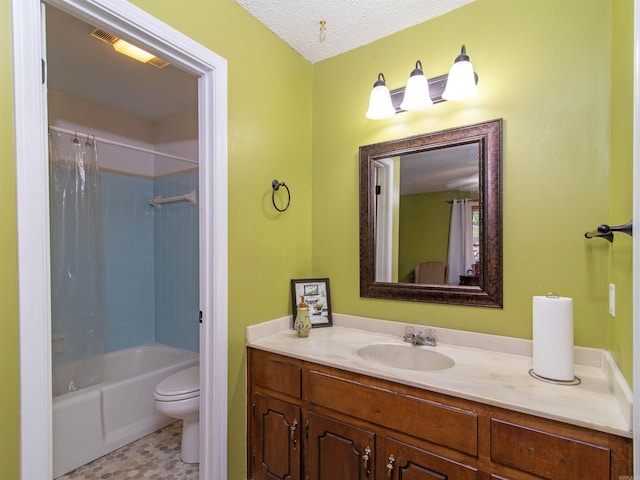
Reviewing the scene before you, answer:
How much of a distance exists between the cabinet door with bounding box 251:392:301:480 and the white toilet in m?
0.48

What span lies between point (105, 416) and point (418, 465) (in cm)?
198

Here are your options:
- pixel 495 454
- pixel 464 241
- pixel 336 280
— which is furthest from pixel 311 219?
pixel 495 454

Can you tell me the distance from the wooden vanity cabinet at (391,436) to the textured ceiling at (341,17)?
179 centimetres

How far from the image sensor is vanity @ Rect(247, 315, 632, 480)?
0.90 metres

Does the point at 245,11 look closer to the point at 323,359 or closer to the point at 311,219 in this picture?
the point at 311,219

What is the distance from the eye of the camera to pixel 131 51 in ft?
5.94

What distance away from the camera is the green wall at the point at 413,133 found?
3.62ft

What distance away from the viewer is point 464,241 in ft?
5.07

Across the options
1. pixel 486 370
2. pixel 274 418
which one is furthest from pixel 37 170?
pixel 486 370

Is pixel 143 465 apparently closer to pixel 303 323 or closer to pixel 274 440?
pixel 274 440

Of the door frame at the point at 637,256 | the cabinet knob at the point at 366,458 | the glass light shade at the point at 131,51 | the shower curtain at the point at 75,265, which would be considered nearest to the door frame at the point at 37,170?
the glass light shade at the point at 131,51

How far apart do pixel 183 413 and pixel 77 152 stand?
1943 millimetres

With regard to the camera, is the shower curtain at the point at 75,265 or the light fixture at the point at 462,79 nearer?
the light fixture at the point at 462,79

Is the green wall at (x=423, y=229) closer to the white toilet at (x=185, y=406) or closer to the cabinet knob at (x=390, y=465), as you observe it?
the cabinet knob at (x=390, y=465)
